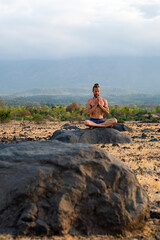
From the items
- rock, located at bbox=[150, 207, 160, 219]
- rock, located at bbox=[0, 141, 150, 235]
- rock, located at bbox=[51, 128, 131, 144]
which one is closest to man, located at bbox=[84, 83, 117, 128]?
rock, located at bbox=[51, 128, 131, 144]

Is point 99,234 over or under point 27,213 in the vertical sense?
under

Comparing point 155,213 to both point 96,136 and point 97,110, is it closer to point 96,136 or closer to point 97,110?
point 96,136

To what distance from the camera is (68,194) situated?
563 centimetres

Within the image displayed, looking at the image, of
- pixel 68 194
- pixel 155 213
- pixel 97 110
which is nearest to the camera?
pixel 68 194

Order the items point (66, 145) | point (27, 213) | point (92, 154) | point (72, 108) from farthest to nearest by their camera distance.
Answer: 1. point (72, 108)
2. point (66, 145)
3. point (92, 154)
4. point (27, 213)

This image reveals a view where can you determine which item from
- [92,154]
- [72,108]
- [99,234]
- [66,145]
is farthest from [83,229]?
[72,108]

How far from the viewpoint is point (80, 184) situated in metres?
5.76

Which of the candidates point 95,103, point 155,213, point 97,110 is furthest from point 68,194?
point 97,110

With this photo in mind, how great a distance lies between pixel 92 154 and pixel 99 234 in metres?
1.62

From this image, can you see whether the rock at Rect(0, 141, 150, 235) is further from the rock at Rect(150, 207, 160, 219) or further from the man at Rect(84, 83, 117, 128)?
the man at Rect(84, 83, 117, 128)

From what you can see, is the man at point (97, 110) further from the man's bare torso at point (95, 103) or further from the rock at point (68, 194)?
the rock at point (68, 194)

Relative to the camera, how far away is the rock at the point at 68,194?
17.8 ft

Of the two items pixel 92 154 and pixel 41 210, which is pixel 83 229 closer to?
pixel 41 210

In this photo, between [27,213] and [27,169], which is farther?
[27,169]
